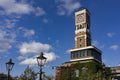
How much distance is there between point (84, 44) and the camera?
85062 mm

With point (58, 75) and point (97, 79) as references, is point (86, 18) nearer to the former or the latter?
point (58, 75)

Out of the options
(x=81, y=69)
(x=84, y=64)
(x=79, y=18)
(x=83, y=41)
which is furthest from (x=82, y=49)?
(x=79, y=18)

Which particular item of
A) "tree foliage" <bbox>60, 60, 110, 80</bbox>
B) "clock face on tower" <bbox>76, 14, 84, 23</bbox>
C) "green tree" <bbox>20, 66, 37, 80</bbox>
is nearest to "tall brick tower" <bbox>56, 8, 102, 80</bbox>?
"clock face on tower" <bbox>76, 14, 84, 23</bbox>

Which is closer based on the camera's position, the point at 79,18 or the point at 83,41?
the point at 83,41

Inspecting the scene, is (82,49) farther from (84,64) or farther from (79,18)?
(79,18)

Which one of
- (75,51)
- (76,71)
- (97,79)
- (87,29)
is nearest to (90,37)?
(87,29)

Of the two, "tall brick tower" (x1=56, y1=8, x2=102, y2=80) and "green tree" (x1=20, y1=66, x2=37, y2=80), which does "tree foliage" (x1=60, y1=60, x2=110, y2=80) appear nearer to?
"tall brick tower" (x1=56, y1=8, x2=102, y2=80)

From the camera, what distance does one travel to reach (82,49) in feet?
255

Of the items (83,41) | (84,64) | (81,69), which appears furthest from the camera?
(83,41)

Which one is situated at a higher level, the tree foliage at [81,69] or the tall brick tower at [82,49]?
the tall brick tower at [82,49]

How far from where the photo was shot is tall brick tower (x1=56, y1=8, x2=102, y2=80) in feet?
246

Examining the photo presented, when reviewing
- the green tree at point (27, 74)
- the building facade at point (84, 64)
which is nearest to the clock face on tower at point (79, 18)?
the building facade at point (84, 64)

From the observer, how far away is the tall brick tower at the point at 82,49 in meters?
75.1

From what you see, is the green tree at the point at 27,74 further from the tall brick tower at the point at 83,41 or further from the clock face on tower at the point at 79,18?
the clock face on tower at the point at 79,18
